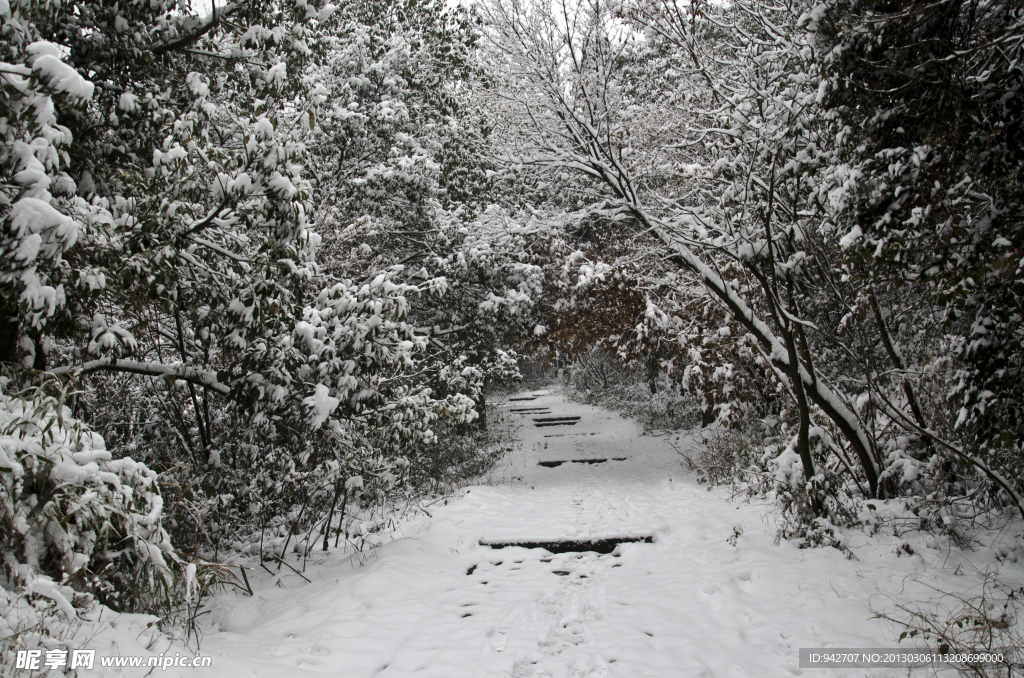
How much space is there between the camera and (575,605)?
4438 millimetres

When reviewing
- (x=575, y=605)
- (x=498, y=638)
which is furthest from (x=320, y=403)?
(x=575, y=605)

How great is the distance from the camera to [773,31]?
18.1 ft

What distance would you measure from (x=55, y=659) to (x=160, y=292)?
2.48 m

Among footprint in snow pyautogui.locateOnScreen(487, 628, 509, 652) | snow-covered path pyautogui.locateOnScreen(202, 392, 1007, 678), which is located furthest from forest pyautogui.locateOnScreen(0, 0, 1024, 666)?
footprint in snow pyautogui.locateOnScreen(487, 628, 509, 652)

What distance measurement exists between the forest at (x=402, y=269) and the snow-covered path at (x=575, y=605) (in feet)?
1.94

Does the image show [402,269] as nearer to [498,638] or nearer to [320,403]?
[320,403]

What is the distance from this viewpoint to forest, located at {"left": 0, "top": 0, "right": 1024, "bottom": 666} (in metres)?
3.05

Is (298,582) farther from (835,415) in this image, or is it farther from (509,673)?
(835,415)

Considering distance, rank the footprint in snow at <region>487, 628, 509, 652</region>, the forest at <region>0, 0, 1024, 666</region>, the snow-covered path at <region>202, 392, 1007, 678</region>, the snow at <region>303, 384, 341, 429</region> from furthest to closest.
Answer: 1. the snow at <region>303, 384, 341, 429</region>
2. the footprint in snow at <region>487, 628, 509, 652</region>
3. the snow-covered path at <region>202, 392, 1007, 678</region>
4. the forest at <region>0, 0, 1024, 666</region>

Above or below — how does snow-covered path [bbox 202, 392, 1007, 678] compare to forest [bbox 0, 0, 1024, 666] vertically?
below

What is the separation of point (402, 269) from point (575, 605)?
3613mm

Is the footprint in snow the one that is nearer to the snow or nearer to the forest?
the forest

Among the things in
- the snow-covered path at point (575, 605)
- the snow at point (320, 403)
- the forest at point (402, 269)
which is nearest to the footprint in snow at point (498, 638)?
the snow-covered path at point (575, 605)

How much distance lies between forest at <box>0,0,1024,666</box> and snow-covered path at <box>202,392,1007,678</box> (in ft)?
1.94
